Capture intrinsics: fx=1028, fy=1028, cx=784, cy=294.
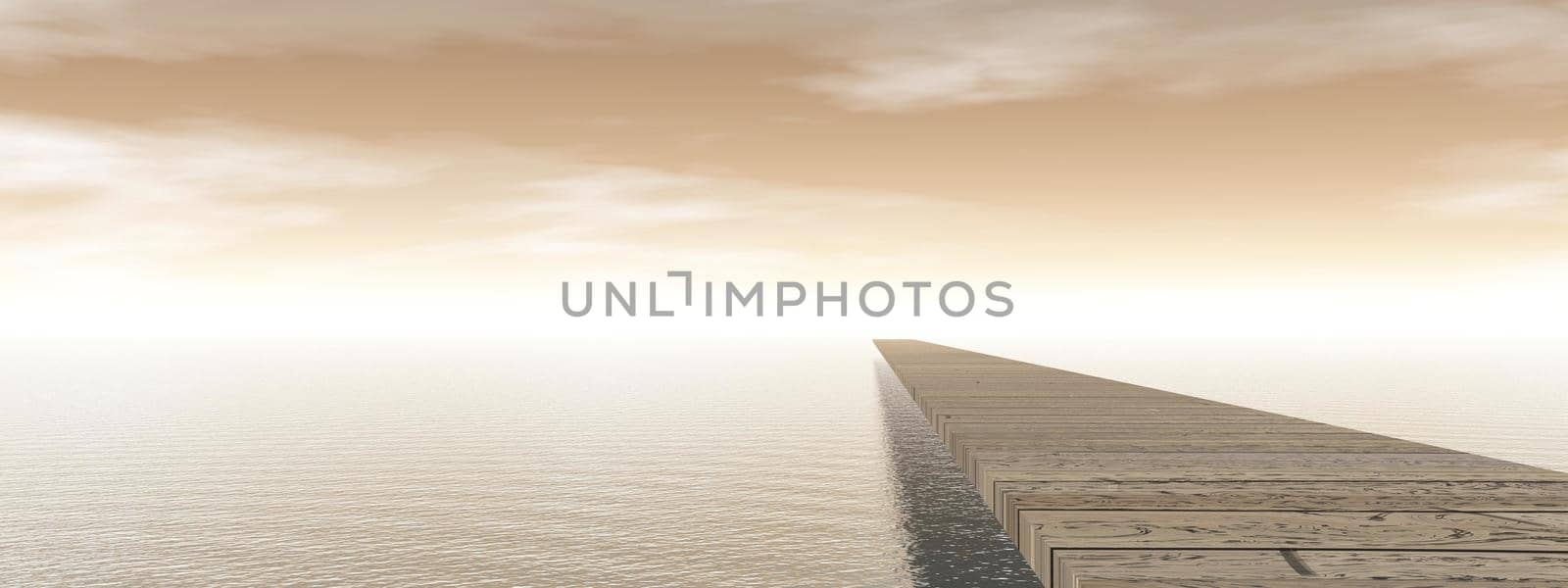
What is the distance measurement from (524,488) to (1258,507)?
21.8m

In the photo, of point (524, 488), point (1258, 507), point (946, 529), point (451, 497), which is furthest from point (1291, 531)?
point (524, 488)

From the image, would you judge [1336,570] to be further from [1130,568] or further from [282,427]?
[282,427]

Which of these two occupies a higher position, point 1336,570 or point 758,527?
point 1336,570

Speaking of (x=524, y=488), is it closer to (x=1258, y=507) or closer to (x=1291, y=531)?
(x=1258, y=507)

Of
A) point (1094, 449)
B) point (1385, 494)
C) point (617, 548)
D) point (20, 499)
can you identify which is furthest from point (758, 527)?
point (20, 499)

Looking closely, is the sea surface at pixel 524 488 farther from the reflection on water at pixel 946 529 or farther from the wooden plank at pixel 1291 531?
the wooden plank at pixel 1291 531

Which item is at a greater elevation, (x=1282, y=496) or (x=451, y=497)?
(x=1282, y=496)

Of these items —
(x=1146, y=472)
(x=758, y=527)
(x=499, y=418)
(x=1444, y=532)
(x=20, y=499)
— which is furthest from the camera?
Result: (x=499, y=418)

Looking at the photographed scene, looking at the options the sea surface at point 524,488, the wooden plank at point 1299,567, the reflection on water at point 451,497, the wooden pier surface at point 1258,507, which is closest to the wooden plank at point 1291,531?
the wooden pier surface at point 1258,507

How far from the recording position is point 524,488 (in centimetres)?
2744

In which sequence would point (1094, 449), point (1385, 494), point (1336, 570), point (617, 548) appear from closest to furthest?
point (1336, 570), point (1385, 494), point (1094, 449), point (617, 548)

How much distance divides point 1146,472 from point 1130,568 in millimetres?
4814

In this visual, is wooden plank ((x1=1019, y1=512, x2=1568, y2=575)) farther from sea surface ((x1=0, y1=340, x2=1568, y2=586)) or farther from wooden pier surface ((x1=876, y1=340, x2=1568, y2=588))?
sea surface ((x1=0, y1=340, x2=1568, y2=586))

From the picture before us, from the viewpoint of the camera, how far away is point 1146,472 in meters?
11.1
